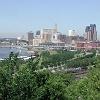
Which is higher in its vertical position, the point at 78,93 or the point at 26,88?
the point at 26,88

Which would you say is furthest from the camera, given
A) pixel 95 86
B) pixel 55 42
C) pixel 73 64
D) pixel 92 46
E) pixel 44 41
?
pixel 44 41

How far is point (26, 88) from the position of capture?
6.13m

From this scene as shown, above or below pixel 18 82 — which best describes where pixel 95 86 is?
below

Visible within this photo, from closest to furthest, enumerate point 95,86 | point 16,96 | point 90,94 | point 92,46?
point 16,96, point 90,94, point 95,86, point 92,46

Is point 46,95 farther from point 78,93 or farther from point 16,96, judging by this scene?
point 78,93

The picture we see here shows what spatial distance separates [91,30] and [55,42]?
36.6ft

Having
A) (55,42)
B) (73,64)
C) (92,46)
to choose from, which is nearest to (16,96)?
(73,64)

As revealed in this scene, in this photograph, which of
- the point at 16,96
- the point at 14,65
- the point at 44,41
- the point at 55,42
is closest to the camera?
the point at 16,96

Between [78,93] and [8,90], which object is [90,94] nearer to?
[78,93]

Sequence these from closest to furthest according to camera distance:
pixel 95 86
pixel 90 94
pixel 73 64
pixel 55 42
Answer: pixel 90 94 → pixel 95 86 → pixel 73 64 → pixel 55 42

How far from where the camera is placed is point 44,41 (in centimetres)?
10875

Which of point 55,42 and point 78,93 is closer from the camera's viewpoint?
point 78,93

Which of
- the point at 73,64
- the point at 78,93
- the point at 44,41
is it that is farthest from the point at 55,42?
the point at 78,93

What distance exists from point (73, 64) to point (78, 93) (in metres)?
29.0
